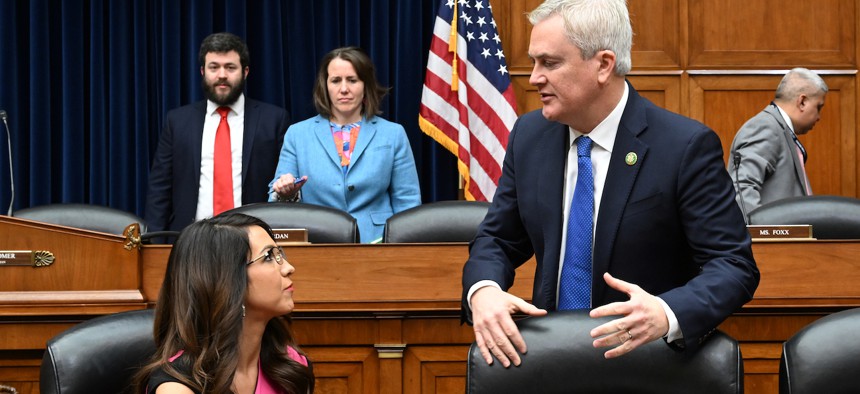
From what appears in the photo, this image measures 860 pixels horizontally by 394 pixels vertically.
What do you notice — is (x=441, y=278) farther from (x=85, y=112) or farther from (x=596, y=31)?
(x=85, y=112)

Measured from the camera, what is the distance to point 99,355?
2492 mm

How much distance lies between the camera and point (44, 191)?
21.8ft

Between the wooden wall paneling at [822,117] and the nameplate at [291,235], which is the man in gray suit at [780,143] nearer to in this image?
the wooden wall paneling at [822,117]

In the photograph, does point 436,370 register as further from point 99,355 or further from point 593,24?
point 593,24

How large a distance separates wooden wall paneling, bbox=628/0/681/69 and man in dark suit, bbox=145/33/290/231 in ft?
7.24

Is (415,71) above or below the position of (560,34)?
above

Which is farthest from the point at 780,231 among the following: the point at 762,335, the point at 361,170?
the point at 361,170

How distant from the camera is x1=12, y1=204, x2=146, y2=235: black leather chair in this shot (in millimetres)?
4715

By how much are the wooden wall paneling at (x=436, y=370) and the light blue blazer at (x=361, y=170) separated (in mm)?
1469

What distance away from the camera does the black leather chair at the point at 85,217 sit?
4.71 m

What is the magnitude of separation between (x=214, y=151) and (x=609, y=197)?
3.56 meters

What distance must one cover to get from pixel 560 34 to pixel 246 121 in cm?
348

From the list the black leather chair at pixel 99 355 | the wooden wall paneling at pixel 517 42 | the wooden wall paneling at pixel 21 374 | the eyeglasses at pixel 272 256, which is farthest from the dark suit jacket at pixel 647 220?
the wooden wall paneling at pixel 517 42

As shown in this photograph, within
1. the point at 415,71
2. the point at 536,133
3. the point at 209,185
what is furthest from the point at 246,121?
the point at 536,133
